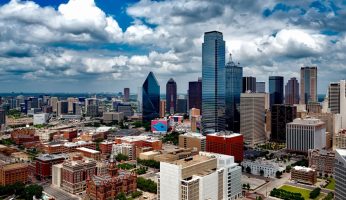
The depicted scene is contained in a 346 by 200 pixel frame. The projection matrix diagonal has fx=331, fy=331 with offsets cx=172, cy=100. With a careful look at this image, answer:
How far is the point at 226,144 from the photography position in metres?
68.4

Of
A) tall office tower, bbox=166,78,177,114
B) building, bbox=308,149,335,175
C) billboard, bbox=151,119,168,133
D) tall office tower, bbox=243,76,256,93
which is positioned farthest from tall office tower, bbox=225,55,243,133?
tall office tower, bbox=166,78,177,114

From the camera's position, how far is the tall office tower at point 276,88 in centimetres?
15525

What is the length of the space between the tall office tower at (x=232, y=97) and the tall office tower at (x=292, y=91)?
262ft

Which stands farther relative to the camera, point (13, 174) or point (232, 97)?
point (232, 97)

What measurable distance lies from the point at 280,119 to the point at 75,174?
6899 cm

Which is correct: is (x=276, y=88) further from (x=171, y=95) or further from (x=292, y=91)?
(x=171, y=95)

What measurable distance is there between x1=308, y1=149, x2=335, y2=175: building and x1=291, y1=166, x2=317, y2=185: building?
7.36m

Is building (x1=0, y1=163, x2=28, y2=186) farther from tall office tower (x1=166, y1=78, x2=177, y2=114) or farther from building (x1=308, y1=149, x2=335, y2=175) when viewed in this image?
tall office tower (x1=166, y1=78, x2=177, y2=114)

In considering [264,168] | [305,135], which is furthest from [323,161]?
[305,135]

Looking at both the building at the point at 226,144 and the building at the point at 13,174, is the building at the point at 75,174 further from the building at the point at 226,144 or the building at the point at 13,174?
the building at the point at 226,144

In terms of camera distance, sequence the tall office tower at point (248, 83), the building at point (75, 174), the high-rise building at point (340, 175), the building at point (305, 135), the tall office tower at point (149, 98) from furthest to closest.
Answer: the tall office tower at point (149, 98), the tall office tower at point (248, 83), the building at point (305, 135), the building at point (75, 174), the high-rise building at point (340, 175)

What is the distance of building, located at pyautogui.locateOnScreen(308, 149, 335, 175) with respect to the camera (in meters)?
65.5

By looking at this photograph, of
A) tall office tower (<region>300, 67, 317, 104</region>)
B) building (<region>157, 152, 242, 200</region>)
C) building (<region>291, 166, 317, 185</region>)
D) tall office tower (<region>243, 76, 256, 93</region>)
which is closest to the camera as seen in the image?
building (<region>157, 152, 242, 200</region>)

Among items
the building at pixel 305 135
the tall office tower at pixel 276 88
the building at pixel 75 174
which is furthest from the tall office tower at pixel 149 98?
the building at pixel 75 174
